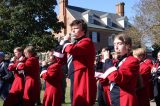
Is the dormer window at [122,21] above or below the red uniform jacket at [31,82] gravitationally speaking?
above

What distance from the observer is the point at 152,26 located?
28016 millimetres

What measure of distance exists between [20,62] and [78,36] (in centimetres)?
323

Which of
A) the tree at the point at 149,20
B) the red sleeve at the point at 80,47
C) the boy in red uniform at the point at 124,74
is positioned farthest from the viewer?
the tree at the point at 149,20

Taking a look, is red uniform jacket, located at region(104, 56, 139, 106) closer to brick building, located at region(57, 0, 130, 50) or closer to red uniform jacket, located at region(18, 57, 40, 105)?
red uniform jacket, located at region(18, 57, 40, 105)

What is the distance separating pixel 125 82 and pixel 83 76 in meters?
0.94

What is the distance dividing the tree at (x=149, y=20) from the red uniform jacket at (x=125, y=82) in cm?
2174

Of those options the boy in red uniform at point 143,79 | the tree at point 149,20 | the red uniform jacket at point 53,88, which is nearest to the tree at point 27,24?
the tree at point 149,20

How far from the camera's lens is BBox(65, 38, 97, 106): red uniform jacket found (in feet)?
20.1

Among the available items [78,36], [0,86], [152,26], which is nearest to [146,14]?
[152,26]

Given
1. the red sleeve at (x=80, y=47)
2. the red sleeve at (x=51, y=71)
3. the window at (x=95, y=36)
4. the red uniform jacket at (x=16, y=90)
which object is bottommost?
the red uniform jacket at (x=16, y=90)

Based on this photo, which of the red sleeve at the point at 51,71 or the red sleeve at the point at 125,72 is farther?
the red sleeve at the point at 51,71

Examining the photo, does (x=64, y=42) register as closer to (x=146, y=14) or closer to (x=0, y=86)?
(x=0, y=86)

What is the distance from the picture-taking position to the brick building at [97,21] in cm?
4934

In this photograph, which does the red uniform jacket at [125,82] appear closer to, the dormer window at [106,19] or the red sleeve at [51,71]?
the red sleeve at [51,71]
